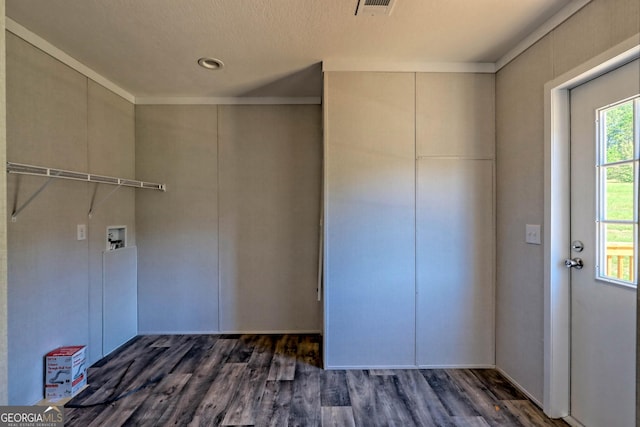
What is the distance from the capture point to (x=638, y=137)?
1.37 metres

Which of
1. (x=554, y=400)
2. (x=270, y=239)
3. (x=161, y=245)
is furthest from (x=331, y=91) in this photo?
(x=554, y=400)

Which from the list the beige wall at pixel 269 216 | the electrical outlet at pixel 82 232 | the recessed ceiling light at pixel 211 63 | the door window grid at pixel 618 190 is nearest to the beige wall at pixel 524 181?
the door window grid at pixel 618 190

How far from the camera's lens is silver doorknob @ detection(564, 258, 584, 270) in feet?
5.42

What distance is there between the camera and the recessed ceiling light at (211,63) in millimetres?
2211

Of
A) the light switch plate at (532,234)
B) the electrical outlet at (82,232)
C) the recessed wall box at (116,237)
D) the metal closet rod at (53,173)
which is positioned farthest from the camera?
the recessed wall box at (116,237)

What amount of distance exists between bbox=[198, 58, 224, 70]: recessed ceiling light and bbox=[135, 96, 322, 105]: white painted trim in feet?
1.93

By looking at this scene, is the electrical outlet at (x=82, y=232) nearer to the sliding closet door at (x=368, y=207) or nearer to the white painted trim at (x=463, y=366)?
the sliding closet door at (x=368, y=207)

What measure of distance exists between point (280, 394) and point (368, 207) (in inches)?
59.2

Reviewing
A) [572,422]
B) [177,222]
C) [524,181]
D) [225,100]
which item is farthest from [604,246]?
[177,222]

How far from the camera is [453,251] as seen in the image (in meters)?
2.26

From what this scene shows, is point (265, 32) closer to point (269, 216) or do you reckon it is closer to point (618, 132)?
point (269, 216)

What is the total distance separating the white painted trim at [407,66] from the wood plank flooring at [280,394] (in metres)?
2.40

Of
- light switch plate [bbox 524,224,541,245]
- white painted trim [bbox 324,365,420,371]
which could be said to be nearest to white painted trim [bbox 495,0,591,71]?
light switch plate [bbox 524,224,541,245]

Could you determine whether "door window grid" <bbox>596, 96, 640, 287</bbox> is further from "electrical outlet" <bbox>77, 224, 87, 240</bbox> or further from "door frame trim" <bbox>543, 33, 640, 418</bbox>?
"electrical outlet" <bbox>77, 224, 87, 240</bbox>
